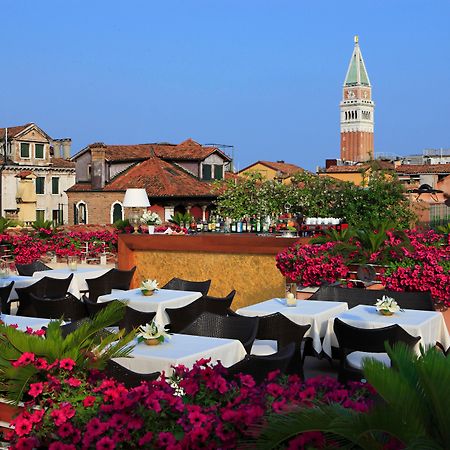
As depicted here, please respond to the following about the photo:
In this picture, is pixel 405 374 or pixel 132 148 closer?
pixel 405 374

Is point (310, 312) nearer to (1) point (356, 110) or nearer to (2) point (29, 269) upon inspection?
(2) point (29, 269)

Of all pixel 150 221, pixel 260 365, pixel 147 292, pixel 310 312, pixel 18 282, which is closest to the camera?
pixel 260 365

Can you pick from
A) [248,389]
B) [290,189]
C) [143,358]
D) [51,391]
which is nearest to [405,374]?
[248,389]

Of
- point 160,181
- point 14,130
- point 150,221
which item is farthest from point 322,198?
point 14,130

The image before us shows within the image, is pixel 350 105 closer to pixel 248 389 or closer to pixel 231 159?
pixel 231 159

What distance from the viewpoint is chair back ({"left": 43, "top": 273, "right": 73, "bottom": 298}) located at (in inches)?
485

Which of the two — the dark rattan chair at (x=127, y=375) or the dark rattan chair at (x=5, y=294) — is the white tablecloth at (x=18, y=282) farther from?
the dark rattan chair at (x=127, y=375)

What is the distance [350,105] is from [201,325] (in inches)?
7568

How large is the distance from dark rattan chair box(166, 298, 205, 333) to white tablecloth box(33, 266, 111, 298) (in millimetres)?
4131

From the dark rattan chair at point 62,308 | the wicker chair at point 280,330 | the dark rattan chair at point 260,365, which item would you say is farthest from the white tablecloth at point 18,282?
the dark rattan chair at point 260,365

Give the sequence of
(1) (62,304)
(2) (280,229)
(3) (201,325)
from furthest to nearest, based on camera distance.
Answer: (2) (280,229), (1) (62,304), (3) (201,325)

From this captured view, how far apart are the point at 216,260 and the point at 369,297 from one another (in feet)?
15.9

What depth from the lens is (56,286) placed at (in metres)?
12.4

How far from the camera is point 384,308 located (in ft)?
28.5
